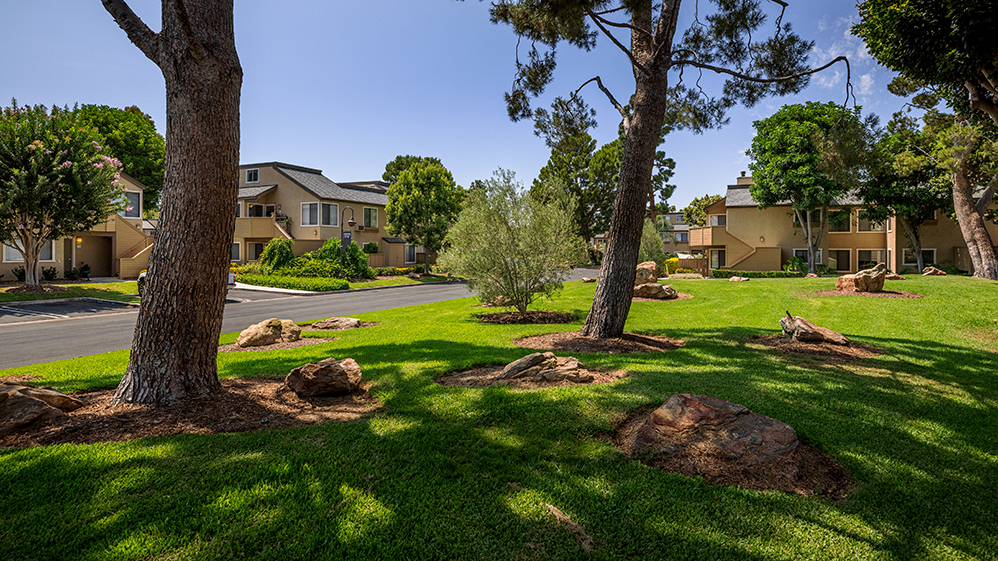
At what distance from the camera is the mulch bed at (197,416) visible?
163 inches

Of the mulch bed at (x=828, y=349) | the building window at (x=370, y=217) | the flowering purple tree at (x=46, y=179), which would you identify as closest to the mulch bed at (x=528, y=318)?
the mulch bed at (x=828, y=349)

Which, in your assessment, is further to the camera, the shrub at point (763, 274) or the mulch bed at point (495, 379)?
the shrub at point (763, 274)

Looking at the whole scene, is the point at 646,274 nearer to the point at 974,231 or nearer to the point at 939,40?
the point at 939,40

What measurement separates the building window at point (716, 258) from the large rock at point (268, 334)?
120 feet

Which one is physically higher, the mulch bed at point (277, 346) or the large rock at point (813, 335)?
the large rock at point (813, 335)

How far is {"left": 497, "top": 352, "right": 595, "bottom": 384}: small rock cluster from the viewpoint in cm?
595

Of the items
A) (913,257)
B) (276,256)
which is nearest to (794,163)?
(913,257)

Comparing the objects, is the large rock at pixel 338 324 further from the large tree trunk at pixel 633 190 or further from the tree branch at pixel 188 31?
the tree branch at pixel 188 31

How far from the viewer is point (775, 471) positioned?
12.4 feet

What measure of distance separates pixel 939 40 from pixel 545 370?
757 cm

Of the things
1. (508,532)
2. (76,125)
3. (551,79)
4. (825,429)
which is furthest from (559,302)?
(76,125)

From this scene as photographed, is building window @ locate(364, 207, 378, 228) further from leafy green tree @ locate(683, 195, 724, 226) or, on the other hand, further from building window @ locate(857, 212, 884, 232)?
leafy green tree @ locate(683, 195, 724, 226)

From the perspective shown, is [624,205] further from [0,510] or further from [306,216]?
[306,216]

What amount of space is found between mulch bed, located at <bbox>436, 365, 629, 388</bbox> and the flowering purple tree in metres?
21.0
